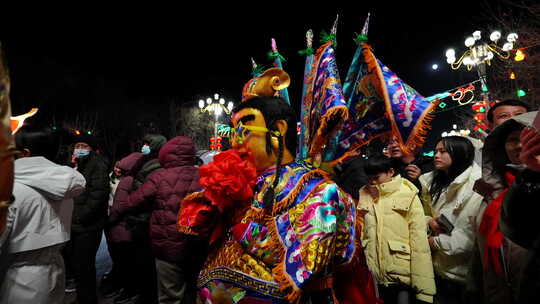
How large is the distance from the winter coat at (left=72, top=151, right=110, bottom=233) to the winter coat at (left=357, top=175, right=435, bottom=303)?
3308 millimetres

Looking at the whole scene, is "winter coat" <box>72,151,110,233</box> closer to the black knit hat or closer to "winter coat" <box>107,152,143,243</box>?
"winter coat" <box>107,152,143,243</box>

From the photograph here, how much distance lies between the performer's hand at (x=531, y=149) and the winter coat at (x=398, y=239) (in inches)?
85.0

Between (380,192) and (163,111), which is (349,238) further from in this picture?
(163,111)

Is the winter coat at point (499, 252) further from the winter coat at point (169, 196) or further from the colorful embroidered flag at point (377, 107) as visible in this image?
the winter coat at point (169, 196)

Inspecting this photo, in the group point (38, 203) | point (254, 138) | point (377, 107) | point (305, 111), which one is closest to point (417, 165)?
point (377, 107)

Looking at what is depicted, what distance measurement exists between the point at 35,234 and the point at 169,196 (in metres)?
1.42

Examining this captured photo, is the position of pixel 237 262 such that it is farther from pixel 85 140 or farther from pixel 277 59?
pixel 85 140

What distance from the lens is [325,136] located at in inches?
88.4

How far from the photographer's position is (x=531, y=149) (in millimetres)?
1081

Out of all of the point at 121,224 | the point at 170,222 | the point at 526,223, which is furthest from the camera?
the point at 121,224

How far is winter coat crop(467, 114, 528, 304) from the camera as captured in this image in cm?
187

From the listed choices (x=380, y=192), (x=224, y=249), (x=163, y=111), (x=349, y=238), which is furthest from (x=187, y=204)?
(x=163, y=111)

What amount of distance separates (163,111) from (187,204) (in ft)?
81.8

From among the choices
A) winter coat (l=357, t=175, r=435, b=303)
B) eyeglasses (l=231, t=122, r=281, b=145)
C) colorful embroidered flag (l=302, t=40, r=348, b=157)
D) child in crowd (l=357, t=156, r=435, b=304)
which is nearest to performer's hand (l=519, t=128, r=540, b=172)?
colorful embroidered flag (l=302, t=40, r=348, b=157)
